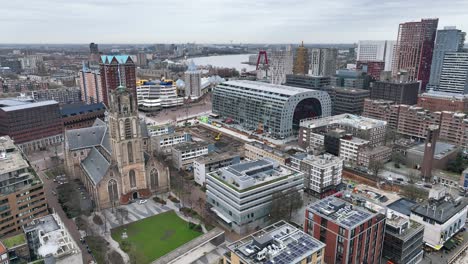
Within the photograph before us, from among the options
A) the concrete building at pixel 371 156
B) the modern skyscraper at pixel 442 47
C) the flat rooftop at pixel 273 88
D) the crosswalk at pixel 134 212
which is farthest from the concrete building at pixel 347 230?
the modern skyscraper at pixel 442 47

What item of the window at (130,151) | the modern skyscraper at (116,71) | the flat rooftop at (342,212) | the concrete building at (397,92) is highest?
the modern skyscraper at (116,71)

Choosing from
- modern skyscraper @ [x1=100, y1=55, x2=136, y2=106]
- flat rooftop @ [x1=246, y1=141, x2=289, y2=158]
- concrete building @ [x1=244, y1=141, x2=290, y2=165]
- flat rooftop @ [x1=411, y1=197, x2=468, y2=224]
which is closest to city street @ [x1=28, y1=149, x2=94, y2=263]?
concrete building @ [x1=244, y1=141, x2=290, y2=165]

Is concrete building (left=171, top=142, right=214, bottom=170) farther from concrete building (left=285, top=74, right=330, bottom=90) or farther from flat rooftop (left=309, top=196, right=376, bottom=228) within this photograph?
concrete building (left=285, top=74, right=330, bottom=90)

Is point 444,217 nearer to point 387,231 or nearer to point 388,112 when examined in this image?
point 387,231

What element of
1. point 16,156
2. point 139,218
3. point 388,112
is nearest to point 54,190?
point 16,156

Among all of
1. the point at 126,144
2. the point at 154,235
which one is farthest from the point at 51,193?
the point at 154,235

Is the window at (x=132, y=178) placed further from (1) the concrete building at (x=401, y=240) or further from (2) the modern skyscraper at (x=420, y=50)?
(2) the modern skyscraper at (x=420, y=50)
